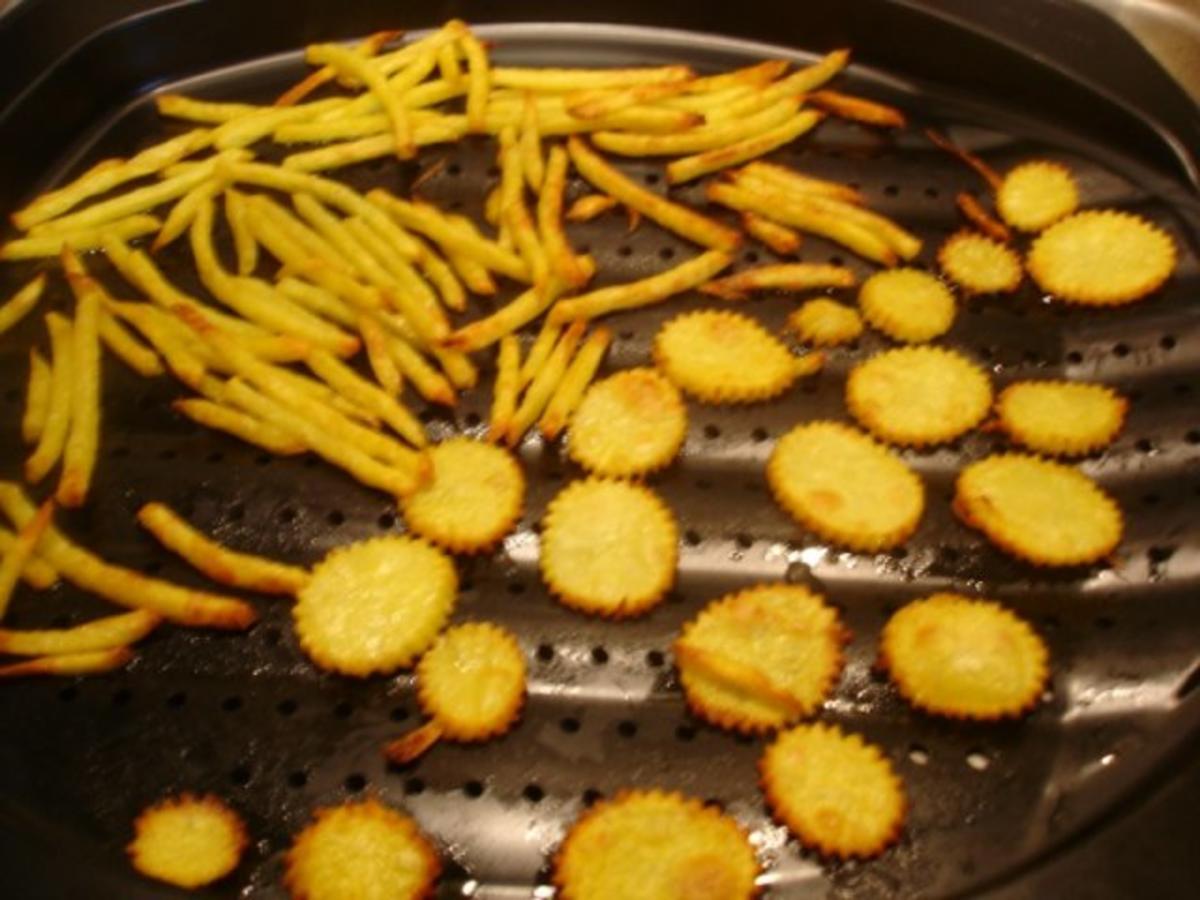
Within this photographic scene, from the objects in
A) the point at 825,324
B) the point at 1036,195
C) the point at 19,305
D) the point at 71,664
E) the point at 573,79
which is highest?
the point at 573,79

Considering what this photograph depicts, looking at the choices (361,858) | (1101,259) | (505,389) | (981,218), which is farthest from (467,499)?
(1101,259)

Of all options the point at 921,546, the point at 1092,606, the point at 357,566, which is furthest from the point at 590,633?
the point at 1092,606

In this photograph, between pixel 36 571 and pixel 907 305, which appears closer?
pixel 36 571

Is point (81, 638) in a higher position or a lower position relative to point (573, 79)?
lower

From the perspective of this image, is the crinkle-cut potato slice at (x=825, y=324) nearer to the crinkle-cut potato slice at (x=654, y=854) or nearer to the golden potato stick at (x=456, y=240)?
the golden potato stick at (x=456, y=240)

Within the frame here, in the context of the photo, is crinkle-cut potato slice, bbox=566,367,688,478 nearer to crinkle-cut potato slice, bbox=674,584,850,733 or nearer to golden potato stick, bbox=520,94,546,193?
crinkle-cut potato slice, bbox=674,584,850,733

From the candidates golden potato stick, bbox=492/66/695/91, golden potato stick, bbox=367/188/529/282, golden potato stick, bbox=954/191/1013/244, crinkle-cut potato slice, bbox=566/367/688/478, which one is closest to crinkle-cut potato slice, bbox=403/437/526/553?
crinkle-cut potato slice, bbox=566/367/688/478

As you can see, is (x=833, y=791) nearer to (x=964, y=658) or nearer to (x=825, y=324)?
(x=964, y=658)
